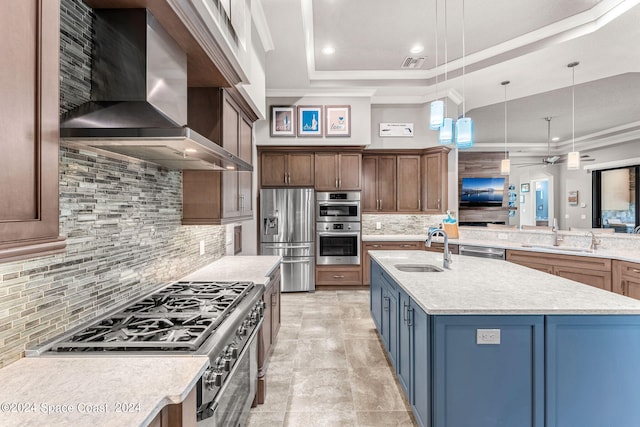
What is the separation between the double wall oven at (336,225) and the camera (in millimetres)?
5090

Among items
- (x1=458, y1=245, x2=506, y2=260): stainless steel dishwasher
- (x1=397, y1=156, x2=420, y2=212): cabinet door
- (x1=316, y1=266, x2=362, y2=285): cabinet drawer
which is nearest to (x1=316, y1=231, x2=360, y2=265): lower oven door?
(x1=316, y1=266, x2=362, y2=285): cabinet drawer

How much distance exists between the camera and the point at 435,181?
17.4ft

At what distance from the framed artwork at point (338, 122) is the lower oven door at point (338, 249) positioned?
1.61 metres

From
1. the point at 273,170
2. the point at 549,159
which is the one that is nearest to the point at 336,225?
the point at 273,170

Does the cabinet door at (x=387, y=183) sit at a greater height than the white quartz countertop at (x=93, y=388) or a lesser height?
greater

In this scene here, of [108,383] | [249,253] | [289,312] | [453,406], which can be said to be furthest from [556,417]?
[249,253]

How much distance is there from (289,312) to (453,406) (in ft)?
9.13

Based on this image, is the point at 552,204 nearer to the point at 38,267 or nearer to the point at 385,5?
the point at 385,5

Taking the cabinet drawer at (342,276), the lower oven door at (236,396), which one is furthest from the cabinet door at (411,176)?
the lower oven door at (236,396)

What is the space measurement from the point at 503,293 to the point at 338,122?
3770 mm

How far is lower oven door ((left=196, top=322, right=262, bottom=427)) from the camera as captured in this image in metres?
1.17

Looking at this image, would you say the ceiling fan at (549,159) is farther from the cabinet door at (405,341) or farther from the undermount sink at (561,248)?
the cabinet door at (405,341)

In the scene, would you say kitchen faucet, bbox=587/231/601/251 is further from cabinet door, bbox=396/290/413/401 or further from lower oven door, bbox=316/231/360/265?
cabinet door, bbox=396/290/413/401

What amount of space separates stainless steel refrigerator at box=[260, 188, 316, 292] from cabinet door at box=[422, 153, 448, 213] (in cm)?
197
